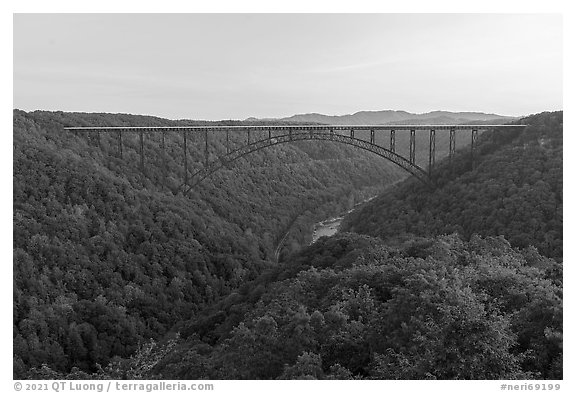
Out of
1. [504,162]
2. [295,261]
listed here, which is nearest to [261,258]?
[295,261]

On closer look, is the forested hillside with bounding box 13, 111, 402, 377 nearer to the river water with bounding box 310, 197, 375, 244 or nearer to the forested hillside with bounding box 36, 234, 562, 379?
the river water with bounding box 310, 197, 375, 244

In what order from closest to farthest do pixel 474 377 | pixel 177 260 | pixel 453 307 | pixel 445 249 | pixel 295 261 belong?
pixel 474 377 → pixel 453 307 → pixel 445 249 → pixel 295 261 → pixel 177 260

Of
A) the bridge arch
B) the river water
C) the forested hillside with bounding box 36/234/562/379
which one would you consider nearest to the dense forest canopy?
the forested hillside with bounding box 36/234/562/379

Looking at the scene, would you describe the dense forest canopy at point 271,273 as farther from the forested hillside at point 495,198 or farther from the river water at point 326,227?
the river water at point 326,227

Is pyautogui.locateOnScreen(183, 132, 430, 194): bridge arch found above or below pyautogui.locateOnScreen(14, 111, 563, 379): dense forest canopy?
above

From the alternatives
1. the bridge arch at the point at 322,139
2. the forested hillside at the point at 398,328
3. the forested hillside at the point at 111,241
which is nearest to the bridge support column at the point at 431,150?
the bridge arch at the point at 322,139

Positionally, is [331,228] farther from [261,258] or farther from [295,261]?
[295,261]
